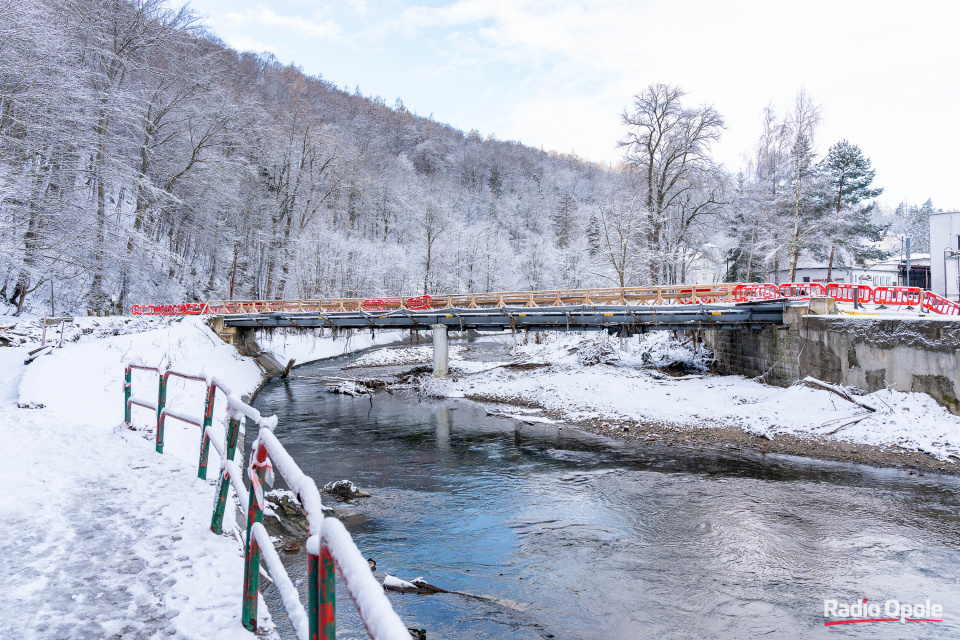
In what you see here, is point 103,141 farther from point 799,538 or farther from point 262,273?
point 799,538

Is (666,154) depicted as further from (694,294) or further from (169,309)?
(169,309)

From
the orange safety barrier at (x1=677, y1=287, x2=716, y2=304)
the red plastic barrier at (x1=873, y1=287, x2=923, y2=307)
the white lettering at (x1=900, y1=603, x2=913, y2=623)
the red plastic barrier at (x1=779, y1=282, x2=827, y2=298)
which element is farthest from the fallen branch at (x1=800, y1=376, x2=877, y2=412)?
the white lettering at (x1=900, y1=603, x2=913, y2=623)

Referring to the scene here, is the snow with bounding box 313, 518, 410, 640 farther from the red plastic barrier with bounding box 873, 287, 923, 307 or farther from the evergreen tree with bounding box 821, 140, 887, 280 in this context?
the evergreen tree with bounding box 821, 140, 887, 280

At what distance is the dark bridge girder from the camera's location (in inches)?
802

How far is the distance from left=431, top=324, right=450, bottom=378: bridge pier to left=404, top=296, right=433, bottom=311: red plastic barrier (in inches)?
53.7

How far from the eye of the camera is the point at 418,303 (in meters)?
27.9

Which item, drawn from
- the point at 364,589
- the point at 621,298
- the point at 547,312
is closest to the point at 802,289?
the point at 621,298

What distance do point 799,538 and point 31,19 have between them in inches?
1038

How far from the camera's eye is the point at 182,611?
10.4 feet

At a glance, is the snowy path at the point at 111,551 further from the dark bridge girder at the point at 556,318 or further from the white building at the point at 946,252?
the white building at the point at 946,252

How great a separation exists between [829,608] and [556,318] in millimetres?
18898

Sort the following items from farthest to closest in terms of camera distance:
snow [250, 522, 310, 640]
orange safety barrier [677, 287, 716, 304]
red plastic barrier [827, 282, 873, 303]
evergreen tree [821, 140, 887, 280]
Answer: evergreen tree [821, 140, 887, 280] < orange safety barrier [677, 287, 716, 304] < red plastic barrier [827, 282, 873, 303] < snow [250, 522, 310, 640]

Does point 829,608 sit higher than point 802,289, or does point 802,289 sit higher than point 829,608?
point 802,289

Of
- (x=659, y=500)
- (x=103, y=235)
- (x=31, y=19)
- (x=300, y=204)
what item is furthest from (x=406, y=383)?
(x=300, y=204)
